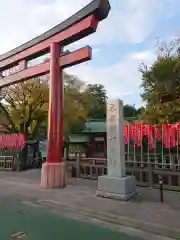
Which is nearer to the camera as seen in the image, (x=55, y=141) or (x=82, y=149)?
(x=55, y=141)

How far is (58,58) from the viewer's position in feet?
40.8

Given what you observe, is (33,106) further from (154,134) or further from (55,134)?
(154,134)

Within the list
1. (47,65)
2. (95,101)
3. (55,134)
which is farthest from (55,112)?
(95,101)

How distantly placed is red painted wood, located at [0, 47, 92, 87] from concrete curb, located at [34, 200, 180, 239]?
599cm

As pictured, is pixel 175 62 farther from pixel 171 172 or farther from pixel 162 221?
pixel 162 221

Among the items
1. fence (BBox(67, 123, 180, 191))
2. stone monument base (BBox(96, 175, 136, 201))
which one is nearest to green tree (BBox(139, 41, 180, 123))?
fence (BBox(67, 123, 180, 191))

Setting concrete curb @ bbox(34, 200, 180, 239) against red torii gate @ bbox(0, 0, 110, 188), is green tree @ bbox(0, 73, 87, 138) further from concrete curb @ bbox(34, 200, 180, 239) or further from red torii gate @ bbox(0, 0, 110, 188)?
concrete curb @ bbox(34, 200, 180, 239)

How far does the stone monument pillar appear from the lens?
940cm

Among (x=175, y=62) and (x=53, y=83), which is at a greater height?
(x=175, y=62)

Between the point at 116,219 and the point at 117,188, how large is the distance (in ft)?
7.04

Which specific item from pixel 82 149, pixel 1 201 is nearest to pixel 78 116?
pixel 82 149

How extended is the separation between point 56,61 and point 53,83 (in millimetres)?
1040

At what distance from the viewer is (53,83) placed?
12297 millimetres

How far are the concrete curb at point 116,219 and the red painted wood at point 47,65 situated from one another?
5.99 m
